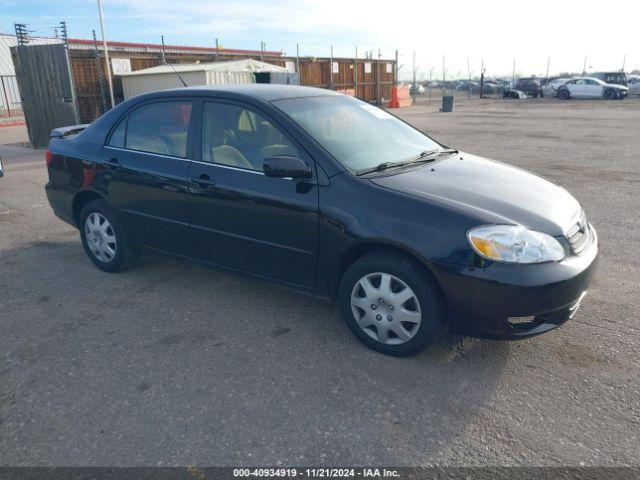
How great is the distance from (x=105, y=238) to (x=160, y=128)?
47.2 inches

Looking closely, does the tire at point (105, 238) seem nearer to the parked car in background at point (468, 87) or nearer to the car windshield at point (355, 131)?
the car windshield at point (355, 131)

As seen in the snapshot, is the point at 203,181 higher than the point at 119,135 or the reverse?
the reverse

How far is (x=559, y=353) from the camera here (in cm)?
332

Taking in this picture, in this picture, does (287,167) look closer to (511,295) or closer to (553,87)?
(511,295)

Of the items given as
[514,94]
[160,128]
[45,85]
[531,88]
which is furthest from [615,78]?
[160,128]

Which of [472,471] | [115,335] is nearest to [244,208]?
[115,335]

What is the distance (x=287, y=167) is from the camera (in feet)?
11.0

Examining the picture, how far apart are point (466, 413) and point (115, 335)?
2.41m

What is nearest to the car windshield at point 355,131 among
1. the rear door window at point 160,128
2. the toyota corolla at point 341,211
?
the toyota corolla at point 341,211

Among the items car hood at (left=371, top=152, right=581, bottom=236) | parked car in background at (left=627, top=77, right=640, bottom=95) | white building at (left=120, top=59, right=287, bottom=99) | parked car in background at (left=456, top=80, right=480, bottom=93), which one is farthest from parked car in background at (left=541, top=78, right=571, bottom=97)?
car hood at (left=371, top=152, right=581, bottom=236)

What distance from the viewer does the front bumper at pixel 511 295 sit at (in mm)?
2879

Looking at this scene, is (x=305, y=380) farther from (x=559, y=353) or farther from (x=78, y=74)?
(x=78, y=74)

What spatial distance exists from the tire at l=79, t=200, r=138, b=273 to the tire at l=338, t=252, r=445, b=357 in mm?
2298

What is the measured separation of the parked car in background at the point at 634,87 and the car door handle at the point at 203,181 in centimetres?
4261
